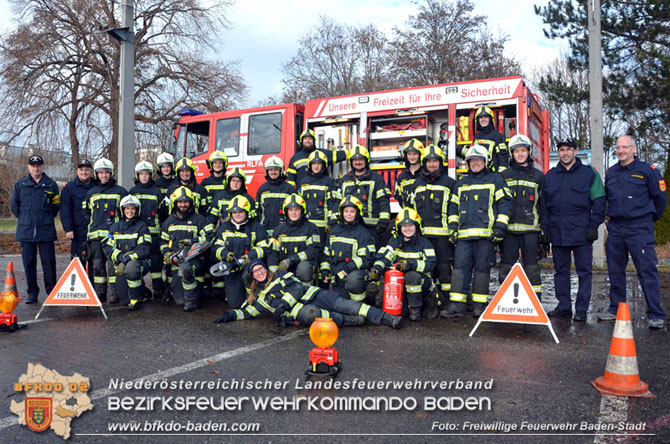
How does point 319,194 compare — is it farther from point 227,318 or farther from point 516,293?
point 516,293

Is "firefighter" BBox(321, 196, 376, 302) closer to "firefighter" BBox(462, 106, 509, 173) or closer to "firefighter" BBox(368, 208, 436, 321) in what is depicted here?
"firefighter" BBox(368, 208, 436, 321)

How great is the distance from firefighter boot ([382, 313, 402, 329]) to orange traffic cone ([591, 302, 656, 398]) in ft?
7.20

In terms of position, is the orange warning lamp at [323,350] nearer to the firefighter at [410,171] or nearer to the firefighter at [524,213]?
the firefighter at [524,213]

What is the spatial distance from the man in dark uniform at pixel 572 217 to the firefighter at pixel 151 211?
5.40 meters

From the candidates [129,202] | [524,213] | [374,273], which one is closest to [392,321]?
[374,273]

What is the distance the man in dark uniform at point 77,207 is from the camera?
310 inches

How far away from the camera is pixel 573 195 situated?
609cm

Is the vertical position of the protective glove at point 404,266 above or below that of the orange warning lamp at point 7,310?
above

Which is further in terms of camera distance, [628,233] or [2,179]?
[2,179]

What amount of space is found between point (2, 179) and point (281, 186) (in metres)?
22.5

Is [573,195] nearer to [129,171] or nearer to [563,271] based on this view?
[563,271]

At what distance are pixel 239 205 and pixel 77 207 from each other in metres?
2.79

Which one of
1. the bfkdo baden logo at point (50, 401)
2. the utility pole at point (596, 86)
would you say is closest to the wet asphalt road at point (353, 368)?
the bfkdo baden logo at point (50, 401)

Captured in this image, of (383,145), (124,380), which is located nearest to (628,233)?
(383,145)
